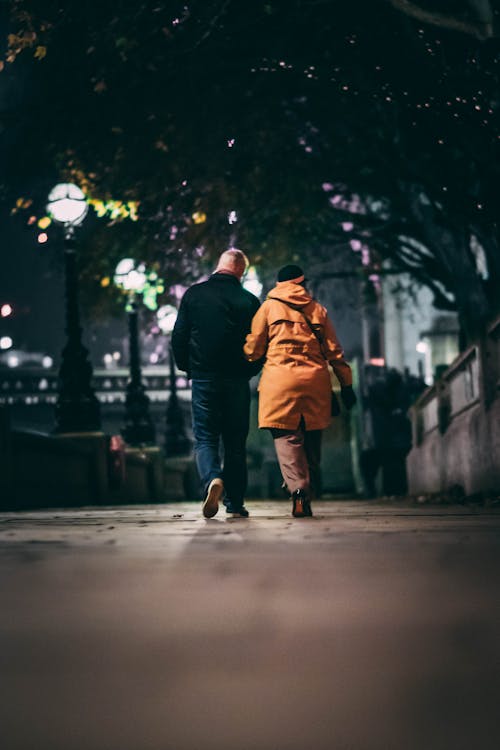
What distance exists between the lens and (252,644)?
3979 mm

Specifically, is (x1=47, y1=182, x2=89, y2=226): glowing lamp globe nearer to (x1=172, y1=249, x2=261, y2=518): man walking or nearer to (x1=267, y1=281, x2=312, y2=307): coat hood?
Answer: (x1=172, y1=249, x2=261, y2=518): man walking

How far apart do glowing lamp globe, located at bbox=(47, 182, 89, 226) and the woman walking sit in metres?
7.36

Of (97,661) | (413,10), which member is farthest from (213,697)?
(413,10)

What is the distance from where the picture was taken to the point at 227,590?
4809mm

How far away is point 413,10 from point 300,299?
14.1 feet

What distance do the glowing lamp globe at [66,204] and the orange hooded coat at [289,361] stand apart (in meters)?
7.39

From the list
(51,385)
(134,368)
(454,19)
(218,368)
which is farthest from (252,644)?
(51,385)

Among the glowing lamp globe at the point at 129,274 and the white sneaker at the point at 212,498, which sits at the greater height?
the glowing lamp globe at the point at 129,274

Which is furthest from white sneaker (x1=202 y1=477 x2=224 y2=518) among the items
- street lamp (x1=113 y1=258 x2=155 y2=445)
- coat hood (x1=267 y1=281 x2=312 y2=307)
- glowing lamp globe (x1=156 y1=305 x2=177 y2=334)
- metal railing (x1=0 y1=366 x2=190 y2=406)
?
metal railing (x1=0 y1=366 x2=190 y2=406)

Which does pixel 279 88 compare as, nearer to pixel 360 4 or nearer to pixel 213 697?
pixel 360 4

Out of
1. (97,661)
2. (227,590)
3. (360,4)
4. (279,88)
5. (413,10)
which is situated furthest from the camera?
(279,88)

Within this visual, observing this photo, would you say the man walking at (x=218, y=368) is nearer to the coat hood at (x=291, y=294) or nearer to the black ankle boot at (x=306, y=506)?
the coat hood at (x=291, y=294)

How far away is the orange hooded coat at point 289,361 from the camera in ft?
28.2

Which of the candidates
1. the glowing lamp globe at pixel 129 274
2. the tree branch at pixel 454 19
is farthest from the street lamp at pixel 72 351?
the tree branch at pixel 454 19
